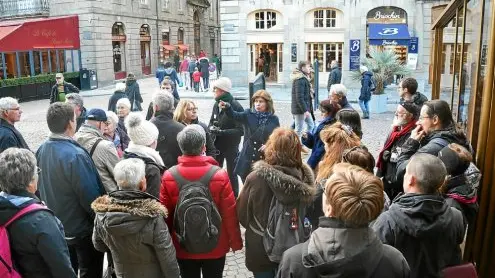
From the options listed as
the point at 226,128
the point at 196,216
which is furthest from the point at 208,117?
the point at 196,216

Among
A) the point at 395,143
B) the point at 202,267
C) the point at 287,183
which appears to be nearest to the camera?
the point at 287,183

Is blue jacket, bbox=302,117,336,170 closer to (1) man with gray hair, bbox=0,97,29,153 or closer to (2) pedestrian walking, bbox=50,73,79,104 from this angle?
(1) man with gray hair, bbox=0,97,29,153

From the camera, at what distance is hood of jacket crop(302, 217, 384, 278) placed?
228 centimetres

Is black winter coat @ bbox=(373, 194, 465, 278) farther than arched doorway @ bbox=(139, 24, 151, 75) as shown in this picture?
No

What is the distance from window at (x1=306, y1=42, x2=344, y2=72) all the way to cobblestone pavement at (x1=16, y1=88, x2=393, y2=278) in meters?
6.03

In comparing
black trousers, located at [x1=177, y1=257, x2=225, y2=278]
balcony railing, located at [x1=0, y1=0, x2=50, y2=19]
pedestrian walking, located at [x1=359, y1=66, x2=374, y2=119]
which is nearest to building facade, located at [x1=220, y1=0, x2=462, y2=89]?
pedestrian walking, located at [x1=359, y1=66, x2=374, y2=119]

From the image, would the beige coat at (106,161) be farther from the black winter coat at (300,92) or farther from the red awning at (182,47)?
the red awning at (182,47)

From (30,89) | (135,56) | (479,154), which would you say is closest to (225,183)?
(479,154)

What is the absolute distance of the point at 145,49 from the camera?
3488 centimetres

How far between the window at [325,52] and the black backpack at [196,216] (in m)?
21.7

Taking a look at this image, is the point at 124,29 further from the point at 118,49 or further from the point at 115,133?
the point at 115,133

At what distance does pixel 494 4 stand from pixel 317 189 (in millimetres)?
2100

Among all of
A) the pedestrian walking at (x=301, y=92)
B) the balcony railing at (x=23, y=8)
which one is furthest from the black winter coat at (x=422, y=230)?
the balcony railing at (x=23, y=8)

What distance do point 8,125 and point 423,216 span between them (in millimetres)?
4677
